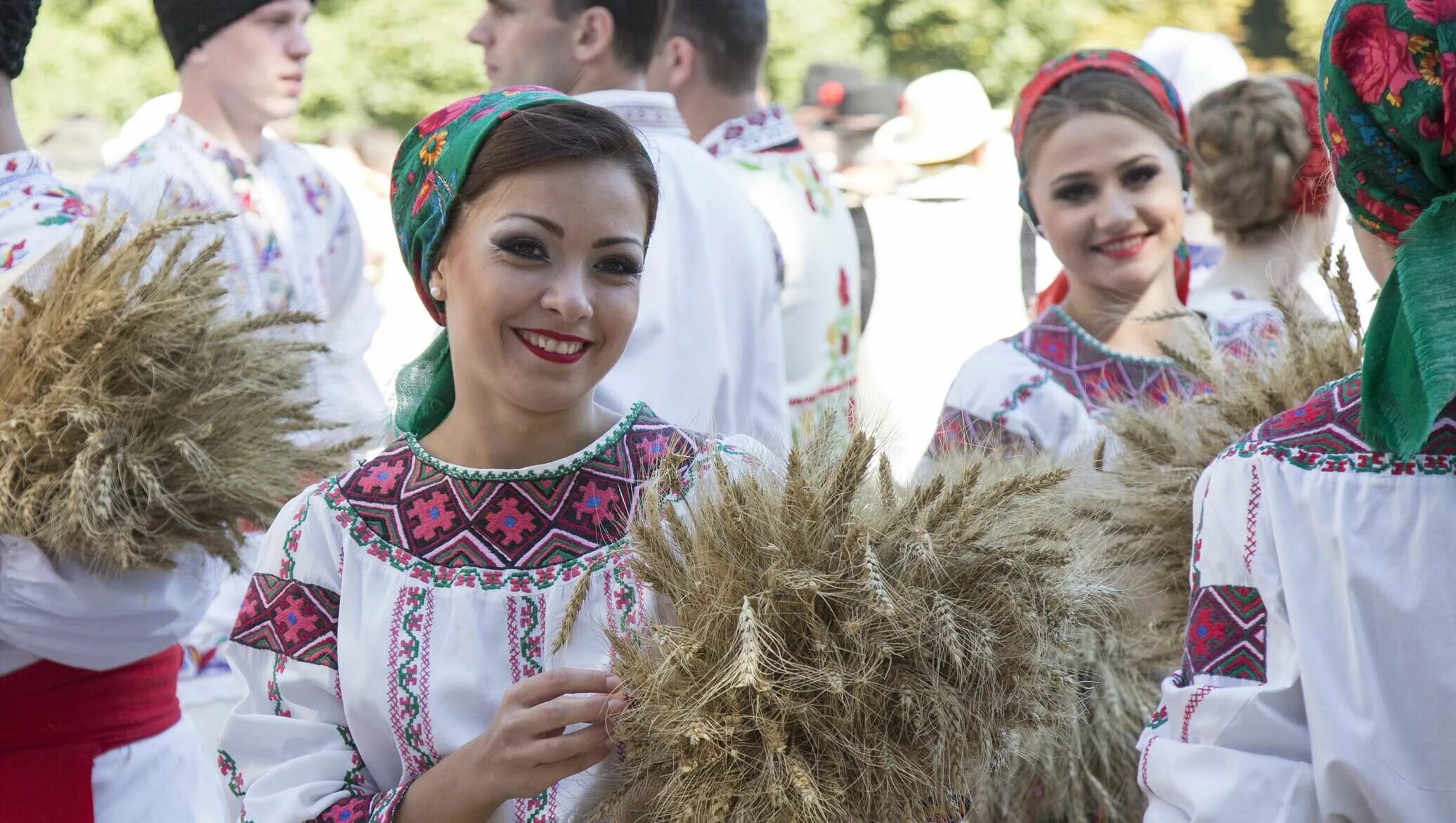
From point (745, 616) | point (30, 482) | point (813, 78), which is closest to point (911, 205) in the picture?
point (30, 482)

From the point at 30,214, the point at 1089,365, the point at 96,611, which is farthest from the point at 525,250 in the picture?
the point at 1089,365

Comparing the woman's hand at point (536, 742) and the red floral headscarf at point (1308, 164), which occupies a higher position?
the red floral headscarf at point (1308, 164)

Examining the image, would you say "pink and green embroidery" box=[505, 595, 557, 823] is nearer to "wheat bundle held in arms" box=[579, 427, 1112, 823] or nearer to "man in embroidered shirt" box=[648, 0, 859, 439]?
"wheat bundle held in arms" box=[579, 427, 1112, 823]

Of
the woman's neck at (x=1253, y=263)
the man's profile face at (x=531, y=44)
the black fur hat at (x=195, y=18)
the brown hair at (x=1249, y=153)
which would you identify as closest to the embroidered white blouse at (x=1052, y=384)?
the woman's neck at (x=1253, y=263)

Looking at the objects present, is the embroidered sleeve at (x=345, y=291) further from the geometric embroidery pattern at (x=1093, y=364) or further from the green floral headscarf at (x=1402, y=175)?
the green floral headscarf at (x=1402, y=175)

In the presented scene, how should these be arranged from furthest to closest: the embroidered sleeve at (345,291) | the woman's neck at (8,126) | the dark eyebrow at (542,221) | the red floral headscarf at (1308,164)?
the embroidered sleeve at (345,291) < the red floral headscarf at (1308,164) < the woman's neck at (8,126) < the dark eyebrow at (542,221)

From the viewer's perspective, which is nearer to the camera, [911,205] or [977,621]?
[977,621]

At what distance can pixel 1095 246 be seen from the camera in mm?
3383

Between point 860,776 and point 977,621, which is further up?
point 977,621

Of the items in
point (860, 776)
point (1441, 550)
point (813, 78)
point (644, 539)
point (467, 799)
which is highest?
point (1441, 550)

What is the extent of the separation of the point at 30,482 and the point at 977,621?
1512 mm

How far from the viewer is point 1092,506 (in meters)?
2.44

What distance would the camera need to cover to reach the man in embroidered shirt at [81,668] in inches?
95.6

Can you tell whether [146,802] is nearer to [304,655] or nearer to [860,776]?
[304,655]
